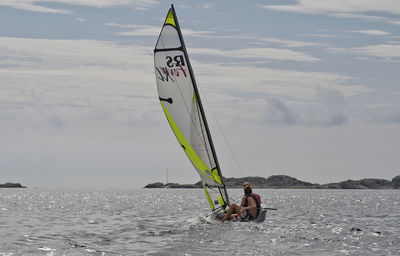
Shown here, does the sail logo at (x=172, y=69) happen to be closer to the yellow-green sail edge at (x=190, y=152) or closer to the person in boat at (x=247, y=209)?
the yellow-green sail edge at (x=190, y=152)

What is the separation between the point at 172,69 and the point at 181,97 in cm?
142

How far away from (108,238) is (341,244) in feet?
32.3

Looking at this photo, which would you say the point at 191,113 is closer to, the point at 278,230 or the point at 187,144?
the point at 187,144

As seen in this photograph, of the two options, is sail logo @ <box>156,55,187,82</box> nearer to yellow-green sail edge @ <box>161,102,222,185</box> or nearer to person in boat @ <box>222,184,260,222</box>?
yellow-green sail edge @ <box>161,102,222,185</box>

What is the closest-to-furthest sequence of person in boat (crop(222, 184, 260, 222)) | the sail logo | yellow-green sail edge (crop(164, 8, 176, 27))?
yellow-green sail edge (crop(164, 8, 176, 27)), the sail logo, person in boat (crop(222, 184, 260, 222))

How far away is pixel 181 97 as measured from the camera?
2962 cm

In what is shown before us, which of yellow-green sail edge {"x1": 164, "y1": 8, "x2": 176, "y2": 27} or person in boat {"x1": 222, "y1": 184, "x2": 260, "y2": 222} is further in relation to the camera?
person in boat {"x1": 222, "y1": 184, "x2": 260, "y2": 222}

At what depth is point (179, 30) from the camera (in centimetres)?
2928

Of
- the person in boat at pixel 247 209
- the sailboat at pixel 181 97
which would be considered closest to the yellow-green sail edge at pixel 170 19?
the sailboat at pixel 181 97

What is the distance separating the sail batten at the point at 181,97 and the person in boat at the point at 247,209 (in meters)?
2.07

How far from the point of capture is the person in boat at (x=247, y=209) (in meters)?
29.5

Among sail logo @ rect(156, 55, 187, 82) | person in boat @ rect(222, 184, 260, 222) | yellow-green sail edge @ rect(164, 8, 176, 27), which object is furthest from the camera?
person in boat @ rect(222, 184, 260, 222)

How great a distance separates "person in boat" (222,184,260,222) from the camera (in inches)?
1163

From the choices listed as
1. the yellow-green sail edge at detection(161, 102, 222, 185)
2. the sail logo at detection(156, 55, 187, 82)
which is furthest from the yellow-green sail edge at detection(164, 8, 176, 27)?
the yellow-green sail edge at detection(161, 102, 222, 185)
